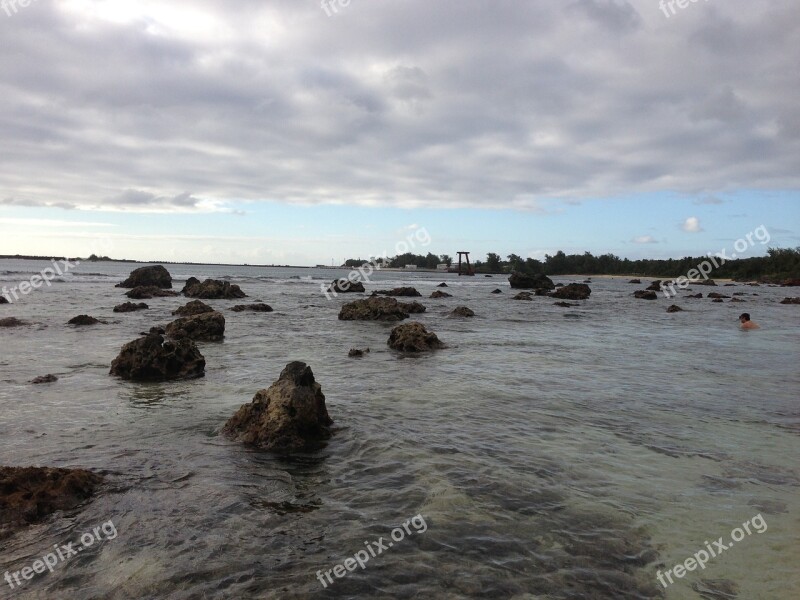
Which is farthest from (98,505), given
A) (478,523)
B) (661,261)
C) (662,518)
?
(661,261)

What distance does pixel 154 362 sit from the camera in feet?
42.9

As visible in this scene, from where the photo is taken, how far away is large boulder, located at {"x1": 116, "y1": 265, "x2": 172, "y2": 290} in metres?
55.7

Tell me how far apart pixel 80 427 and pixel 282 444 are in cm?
356

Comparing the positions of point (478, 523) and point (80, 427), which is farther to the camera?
point (80, 427)

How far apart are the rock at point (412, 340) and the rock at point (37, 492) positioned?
12519mm

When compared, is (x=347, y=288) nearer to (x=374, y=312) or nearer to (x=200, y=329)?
(x=374, y=312)

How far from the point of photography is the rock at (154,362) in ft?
42.3

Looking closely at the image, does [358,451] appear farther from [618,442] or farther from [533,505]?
[618,442]

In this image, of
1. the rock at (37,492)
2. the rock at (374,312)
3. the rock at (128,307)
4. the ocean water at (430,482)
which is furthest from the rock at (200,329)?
the rock at (37,492)

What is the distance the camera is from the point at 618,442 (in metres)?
8.59

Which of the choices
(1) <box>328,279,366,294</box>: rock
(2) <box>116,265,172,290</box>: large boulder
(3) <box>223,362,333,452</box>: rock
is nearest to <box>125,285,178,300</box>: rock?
(2) <box>116,265,172,290</box>: large boulder

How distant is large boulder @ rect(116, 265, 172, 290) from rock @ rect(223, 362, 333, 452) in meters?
52.6

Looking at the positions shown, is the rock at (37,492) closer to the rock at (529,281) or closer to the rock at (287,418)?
the rock at (287,418)

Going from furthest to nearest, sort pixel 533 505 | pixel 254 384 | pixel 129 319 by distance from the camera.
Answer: pixel 129 319
pixel 254 384
pixel 533 505
